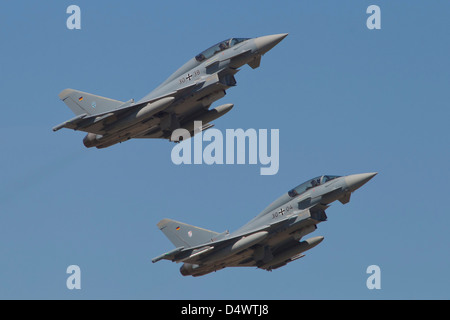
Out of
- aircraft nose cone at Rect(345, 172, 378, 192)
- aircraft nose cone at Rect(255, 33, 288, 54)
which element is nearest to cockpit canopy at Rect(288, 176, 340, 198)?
aircraft nose cone at Rect(345, 172, 378, 192)

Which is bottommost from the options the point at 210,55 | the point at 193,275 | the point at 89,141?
the point at 193,275

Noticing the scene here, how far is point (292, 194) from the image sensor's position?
5572 cm

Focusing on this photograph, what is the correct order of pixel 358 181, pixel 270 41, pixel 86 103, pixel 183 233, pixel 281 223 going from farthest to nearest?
pixel 183 233 < pixel 86 103 < pixel 281 223 < pixel 358 181 < pixel 270 41

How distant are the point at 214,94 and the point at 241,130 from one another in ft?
7.82

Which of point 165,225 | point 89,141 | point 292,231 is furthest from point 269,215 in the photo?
point 89,141

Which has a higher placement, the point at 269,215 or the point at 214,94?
the point at 214,94

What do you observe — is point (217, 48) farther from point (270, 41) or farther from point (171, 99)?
point (171, 99)

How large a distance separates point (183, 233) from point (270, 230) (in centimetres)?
470

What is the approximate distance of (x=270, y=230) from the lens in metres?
55.3

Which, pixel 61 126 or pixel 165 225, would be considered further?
pixel 165 225

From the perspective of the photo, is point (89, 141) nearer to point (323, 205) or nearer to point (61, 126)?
point (61, 126)

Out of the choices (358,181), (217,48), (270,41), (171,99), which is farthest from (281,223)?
(217,48)

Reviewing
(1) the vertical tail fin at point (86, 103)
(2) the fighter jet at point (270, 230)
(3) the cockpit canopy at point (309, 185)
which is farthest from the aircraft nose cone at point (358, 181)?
(1) the vertical tail fin at point (86, 103)

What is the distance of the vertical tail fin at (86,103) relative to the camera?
55.4m
